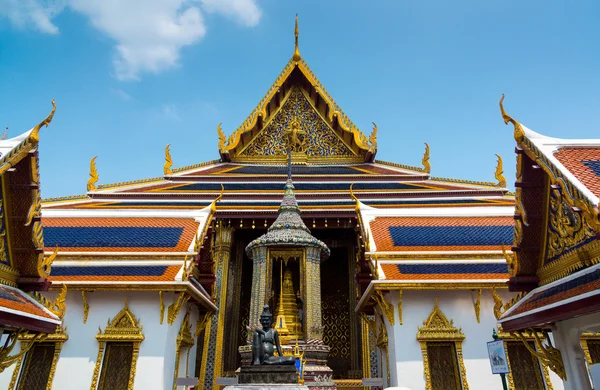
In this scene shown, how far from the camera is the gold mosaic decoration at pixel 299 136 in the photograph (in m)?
15.0

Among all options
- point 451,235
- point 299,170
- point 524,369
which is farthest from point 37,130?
point 299,170

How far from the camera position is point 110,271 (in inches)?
272

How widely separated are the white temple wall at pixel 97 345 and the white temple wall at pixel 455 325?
347cm

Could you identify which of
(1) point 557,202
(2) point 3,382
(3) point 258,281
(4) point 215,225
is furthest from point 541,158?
(4) point 215,225

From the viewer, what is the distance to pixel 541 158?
11.2ft

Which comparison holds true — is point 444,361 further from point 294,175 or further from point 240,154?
point 240,154

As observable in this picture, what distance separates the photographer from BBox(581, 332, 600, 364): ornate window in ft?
20.8

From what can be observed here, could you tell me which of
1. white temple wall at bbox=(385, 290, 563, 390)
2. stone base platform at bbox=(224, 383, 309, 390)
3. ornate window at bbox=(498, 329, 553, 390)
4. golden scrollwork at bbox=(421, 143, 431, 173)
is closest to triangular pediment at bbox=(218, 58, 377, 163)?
golden scrollwork at bbox=(421, 143, 431, 173)

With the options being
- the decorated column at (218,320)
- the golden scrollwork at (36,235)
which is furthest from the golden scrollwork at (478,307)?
the golden scrollwork at (36,235)

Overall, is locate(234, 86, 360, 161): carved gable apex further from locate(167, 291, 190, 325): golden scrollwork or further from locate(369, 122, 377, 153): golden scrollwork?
locate(167, 291, 190, 325): golden scrollwork

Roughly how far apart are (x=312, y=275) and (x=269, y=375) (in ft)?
10.1

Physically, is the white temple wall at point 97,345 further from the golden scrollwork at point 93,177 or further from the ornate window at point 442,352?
the golden scrollwork at point 93,177

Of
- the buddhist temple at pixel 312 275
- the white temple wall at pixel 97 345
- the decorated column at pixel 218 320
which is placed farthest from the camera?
the decorated column at pixel 218 320

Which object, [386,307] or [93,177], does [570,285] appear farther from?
[93,177]
